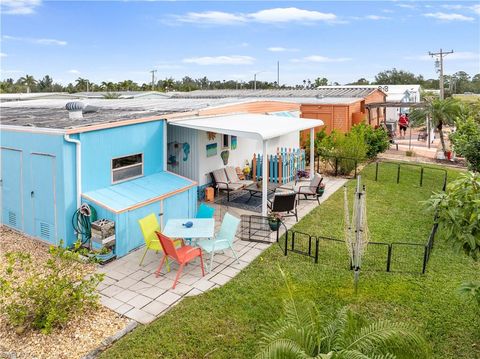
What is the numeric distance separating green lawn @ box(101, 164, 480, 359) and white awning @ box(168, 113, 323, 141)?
10.9 ft

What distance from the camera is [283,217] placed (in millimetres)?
11938

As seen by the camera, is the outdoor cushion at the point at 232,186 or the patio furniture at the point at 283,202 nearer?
the patio furniture at the point at 283,202

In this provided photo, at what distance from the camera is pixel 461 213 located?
15.9ft

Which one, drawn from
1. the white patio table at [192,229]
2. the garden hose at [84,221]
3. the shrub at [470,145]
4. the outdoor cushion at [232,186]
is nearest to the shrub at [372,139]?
the shrub at [470,145]

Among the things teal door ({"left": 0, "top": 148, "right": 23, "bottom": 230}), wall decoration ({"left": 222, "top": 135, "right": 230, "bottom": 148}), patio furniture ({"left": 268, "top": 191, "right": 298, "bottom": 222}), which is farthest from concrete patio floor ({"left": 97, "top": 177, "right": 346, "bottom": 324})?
wall decoration ({"left": 222, "top": 135, "right": 230, "bottom": 148})

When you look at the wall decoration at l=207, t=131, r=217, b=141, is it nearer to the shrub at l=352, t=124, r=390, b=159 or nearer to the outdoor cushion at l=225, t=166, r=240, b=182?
the outdoor cushion at l=225, t=166, r=240, b=182

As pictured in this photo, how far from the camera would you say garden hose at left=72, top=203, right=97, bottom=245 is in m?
9.22

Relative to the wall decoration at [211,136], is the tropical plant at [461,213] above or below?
below

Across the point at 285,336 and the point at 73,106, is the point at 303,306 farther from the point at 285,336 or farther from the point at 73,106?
the point at 73,106

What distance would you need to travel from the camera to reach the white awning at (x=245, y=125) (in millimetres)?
11555

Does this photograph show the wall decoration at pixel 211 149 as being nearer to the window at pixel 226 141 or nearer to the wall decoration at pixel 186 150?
the window at pixel 226 141

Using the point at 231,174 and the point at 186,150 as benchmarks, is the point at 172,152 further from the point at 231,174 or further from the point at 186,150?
the point at 231,174

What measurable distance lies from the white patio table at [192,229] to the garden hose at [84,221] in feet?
5.66

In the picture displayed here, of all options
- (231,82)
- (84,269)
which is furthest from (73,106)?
(231,82)
